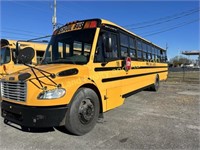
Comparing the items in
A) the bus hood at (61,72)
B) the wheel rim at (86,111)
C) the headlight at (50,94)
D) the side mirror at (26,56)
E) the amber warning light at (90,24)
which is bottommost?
the wheel rim at (86,111)

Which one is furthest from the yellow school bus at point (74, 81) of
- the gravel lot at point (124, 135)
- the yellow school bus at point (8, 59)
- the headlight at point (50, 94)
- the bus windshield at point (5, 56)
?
the bus windshield at point (5, 56)

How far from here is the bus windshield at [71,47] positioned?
17.3 ft

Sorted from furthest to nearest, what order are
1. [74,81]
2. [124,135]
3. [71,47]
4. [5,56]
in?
[5,56]
[71,47]
[124,135]
[74,81]

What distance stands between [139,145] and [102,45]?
8.42 feet

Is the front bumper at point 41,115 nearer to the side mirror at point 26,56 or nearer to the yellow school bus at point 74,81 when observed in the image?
the yellow school bus at point 74,81

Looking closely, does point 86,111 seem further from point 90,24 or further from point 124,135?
point 90,24

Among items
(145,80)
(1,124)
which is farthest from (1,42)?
(145,80)

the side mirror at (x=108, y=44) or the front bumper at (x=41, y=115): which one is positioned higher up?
the side mirror at (x=108, y=44)

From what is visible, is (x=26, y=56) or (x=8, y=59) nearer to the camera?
(x=26, y=56)

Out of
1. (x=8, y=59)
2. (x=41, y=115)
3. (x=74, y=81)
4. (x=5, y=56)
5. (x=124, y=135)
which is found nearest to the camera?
(x=41, y=115)

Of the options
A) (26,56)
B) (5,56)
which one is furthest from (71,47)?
Result: (5,56)

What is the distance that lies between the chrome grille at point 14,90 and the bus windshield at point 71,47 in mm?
1287

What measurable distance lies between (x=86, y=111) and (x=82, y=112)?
14 centimetres

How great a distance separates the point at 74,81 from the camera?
4.47 metres
